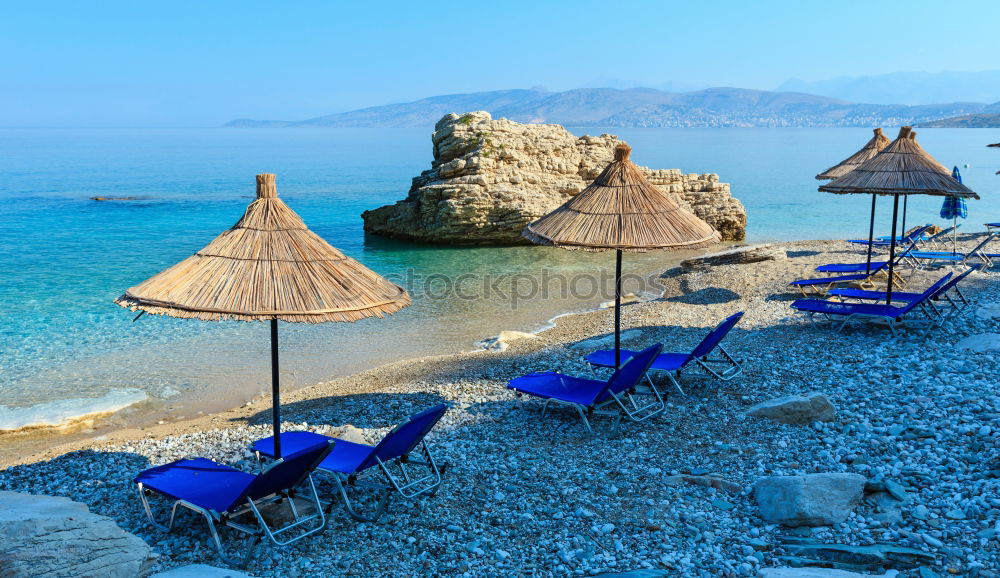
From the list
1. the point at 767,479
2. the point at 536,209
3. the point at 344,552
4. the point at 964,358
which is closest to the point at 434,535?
the point at 344,552

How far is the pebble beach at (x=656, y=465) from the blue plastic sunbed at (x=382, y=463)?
15 cm

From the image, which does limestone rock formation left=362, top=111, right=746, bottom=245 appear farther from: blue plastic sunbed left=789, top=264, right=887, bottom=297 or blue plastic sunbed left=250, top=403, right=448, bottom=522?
blue plastic sunbed left=250, top=403, right=448, bottom=522

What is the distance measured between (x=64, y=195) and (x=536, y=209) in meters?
32.2

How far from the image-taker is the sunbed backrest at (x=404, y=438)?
17.9 ft

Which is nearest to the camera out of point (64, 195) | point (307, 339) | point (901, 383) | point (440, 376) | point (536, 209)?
point (901, 383)

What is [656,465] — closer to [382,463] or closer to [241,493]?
[382,463]

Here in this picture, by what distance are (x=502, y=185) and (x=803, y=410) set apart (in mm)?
19035

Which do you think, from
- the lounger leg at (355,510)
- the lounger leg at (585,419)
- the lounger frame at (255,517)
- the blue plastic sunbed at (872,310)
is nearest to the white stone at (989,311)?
the blue plastic sunbed at (872,310)

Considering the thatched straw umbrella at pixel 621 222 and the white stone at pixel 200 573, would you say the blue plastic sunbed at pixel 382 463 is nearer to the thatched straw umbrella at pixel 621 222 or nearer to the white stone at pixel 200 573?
the white stone at pixel 200 573

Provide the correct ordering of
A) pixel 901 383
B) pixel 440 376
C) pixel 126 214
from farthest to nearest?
pixel 126 214 → pixel 440 376 → pixel 901 383

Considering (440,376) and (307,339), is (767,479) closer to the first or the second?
(440,376)

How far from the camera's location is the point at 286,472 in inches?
193

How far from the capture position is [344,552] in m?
4.96

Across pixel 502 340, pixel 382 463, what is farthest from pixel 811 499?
pixel 502 340
